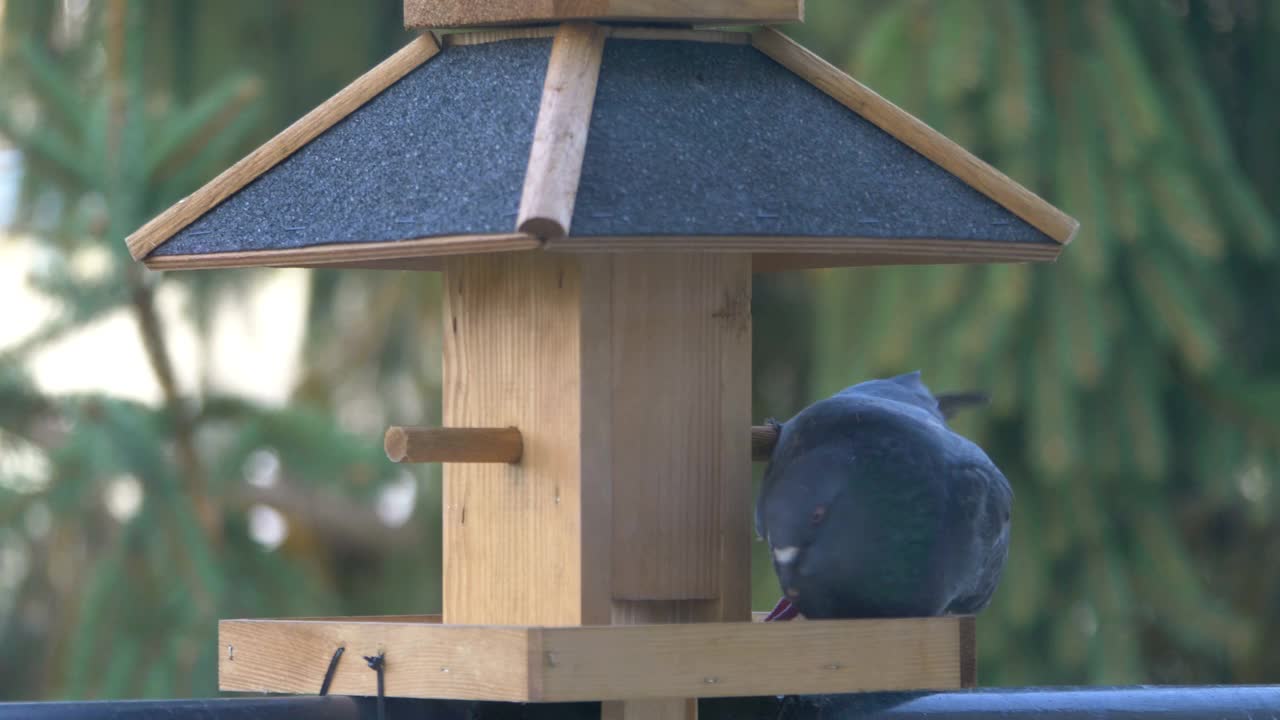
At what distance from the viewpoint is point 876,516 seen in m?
2.32

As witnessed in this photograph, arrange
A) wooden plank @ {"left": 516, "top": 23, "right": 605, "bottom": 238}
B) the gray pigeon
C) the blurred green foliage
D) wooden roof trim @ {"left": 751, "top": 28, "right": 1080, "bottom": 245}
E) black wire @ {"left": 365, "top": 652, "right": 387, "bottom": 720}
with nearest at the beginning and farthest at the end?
wooden plank @ {"left": 516, "top": 23, "right": 605, "bottom": 238}
black wire @ {"left": 365, "top": 652, "right": 387, "bottom": 720}
the gray pigeon
wooden roof trim @ {"left": 751, "top": 28, "right": 1080, "bottom": 245}
the blurred green foliage

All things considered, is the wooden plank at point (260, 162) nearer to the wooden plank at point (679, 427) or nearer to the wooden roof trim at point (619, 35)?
the wooden roof trim at point (619, 35)

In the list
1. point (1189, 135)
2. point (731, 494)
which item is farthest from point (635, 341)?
point (1189, 135)

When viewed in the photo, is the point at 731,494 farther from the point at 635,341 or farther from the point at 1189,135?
the point at 1189,135

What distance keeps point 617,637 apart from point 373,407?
4695 mm

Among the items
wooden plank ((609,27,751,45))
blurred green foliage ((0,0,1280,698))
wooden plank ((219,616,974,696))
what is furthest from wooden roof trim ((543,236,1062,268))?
blurred green foliage ((0,0,1280,698))

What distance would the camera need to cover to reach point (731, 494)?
7.98ft

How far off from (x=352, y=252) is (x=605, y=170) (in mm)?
361

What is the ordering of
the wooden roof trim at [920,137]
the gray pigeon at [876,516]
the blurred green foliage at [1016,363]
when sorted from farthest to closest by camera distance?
the blurred green foliage at [1016,363] → the wooden roof trim at [920,137] → the gray pigeon at [876,516]

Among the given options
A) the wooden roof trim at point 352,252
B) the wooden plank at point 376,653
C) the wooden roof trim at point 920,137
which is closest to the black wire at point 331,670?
the wooden plank at point 376,653

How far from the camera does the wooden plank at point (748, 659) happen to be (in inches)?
81.5

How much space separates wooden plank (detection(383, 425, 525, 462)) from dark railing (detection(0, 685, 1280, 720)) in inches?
13.6

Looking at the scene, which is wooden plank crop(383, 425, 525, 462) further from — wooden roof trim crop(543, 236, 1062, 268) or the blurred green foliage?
the blurred green foliage

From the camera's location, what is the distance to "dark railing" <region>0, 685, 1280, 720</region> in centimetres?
222
